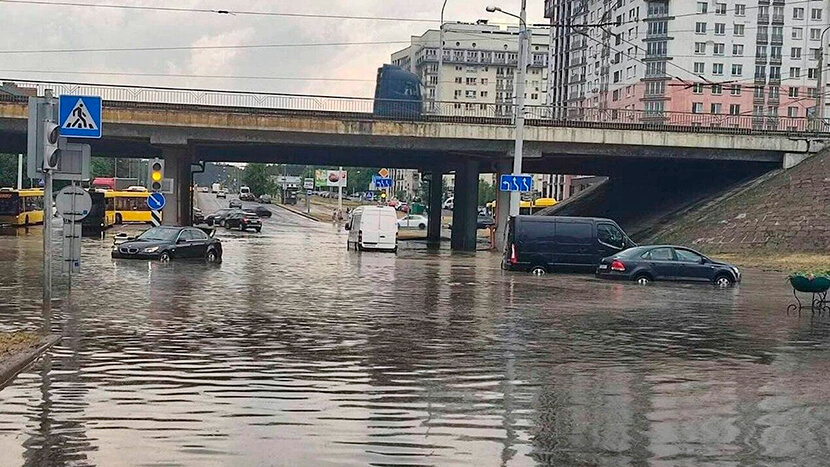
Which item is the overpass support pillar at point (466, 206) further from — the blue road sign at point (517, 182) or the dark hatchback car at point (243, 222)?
the dark hatchback car at point (243, 222)

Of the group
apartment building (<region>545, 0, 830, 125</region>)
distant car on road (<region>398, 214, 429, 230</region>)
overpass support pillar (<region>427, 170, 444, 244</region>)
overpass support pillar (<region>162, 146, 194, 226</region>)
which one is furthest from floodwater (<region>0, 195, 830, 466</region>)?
apartment building (<region>545, 0, 830, 125</region>)

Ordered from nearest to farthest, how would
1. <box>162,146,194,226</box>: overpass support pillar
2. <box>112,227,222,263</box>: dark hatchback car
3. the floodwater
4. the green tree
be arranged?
the floodwater < <box>112,227,222,263</box>: dark hatchback car < <box>162,146,194,226</box>: overpass support pillar < the green tree

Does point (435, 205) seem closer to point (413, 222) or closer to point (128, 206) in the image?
point (413, 222)

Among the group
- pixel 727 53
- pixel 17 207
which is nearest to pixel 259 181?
pixel 727 53

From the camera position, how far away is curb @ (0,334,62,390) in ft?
36.1

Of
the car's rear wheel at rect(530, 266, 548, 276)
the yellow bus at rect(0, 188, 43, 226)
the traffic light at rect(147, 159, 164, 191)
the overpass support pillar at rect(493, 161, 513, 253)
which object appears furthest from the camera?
the yellow bus at rect(0, 188, 43, 226)

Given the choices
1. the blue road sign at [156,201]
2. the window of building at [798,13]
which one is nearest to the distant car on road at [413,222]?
the blue road sign at [156,201]

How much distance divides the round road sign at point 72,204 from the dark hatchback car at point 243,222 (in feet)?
191

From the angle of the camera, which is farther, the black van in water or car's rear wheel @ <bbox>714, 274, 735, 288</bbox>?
the black van in water

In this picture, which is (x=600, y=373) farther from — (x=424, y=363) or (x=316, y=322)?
(x=316, y=322)

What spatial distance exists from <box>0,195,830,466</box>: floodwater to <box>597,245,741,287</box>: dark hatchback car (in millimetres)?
7594

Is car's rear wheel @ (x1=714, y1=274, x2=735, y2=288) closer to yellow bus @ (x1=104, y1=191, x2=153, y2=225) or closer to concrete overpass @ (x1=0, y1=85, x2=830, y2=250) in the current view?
concrete overpass @ (x1=0, y1=85, x2=830, y2=250)

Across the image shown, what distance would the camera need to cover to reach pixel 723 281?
32000 mm

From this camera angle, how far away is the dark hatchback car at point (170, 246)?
36.4m
